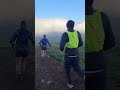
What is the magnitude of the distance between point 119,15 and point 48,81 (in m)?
1.07

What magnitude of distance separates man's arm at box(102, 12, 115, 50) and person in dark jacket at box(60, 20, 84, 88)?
33cm

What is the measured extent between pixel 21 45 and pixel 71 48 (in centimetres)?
55

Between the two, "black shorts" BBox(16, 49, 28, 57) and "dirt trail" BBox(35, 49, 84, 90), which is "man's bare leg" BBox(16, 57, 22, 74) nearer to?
"black shorts" BBox(16, 49, 28, 57)

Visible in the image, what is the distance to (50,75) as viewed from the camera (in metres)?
4.90

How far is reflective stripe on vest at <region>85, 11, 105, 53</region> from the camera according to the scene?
4984 millimetres

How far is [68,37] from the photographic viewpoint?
4.95m

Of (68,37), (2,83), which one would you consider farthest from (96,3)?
(2,83)

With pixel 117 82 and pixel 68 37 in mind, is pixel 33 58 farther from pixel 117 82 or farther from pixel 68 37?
pixel 117 82

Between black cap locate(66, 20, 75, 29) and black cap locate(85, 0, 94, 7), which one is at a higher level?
black cap locate(85, 0, 94, 7)

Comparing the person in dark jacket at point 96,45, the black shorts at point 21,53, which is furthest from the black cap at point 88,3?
the black shorts at point 21,53

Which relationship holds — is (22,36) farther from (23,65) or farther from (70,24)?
(70,24)

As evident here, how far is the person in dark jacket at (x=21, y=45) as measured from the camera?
16.0ft

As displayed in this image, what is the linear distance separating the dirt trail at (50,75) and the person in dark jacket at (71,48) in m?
0.05

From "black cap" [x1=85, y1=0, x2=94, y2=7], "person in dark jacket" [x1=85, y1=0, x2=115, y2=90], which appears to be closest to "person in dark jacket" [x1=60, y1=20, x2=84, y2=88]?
"person in dark jacket" [x1=85, y1=0, x2=115, y2=90]
